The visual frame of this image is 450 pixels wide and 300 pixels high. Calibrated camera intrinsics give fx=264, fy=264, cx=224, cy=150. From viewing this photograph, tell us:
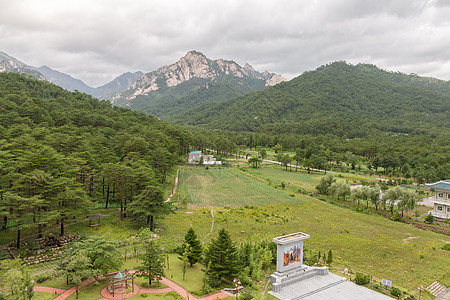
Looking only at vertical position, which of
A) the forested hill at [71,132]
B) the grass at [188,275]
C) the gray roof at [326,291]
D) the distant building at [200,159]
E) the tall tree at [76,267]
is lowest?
the gray roof at [326,291]

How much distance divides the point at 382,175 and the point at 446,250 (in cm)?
5572

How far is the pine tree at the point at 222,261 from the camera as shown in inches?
805

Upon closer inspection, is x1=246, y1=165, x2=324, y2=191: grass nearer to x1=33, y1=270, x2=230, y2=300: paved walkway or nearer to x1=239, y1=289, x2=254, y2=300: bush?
x1=239, y1=289, x2=254, y2=300: bush

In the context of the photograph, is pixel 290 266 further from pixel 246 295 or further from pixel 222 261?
pixel 222 261

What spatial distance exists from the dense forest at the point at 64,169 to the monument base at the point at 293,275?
52.5 ft

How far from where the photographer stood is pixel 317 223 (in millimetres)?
38156

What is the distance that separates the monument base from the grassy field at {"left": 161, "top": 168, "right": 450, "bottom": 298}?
3394mm

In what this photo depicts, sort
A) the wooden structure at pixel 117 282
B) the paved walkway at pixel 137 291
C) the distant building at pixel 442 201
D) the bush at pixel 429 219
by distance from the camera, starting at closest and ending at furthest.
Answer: the paved walkway at pixel 137 291, the wooden structure at pixel 117 282, the bush at pixel 429 219, the distant building at pixel 442 201

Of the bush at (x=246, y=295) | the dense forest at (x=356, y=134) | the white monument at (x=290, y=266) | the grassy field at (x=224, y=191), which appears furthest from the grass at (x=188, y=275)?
the dense forest at (x=356, y=134)

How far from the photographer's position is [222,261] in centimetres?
2067

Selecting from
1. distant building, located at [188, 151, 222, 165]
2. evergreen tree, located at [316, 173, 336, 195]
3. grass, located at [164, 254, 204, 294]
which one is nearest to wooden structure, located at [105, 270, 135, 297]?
grass, located at [164, 254, 204, 294]

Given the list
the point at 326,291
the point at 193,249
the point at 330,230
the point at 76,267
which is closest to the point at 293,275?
the point at 326,291

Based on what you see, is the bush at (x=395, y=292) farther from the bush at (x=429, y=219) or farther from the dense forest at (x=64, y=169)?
the bush at (x=429, y=219)

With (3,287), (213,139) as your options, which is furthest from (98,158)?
(213,139)
